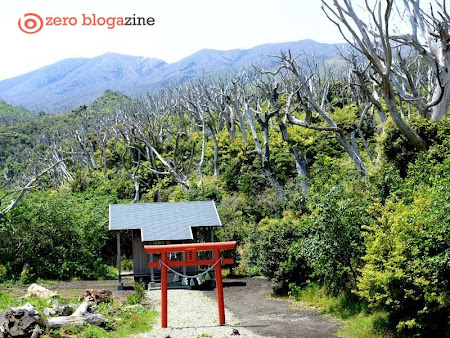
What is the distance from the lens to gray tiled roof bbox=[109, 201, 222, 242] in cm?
2177

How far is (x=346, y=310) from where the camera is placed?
548 inches

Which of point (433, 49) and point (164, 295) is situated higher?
point (433, 49)

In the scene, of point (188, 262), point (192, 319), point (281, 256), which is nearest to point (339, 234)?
point (188, 262)

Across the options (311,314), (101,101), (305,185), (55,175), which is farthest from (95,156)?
(101,101)

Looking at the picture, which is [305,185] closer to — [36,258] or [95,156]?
[36,258]

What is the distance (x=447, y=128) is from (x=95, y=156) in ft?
166

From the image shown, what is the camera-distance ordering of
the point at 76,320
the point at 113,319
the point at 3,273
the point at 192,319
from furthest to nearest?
the point at 3,273, the point at 192,319, the point at 113,319, the point at 76,320

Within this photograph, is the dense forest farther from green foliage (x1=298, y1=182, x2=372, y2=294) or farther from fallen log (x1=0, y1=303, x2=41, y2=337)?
fallen log (x1=0, y1=303, x2=41, y2=337)

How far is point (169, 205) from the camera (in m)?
24.3

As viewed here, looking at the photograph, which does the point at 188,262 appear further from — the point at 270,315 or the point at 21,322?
the point at 21,322

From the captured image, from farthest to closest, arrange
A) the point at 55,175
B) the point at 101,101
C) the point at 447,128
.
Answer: the point at 101,101 < the point at 55,175 < the point at 447,128

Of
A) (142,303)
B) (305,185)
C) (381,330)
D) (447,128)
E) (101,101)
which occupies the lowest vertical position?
(142,303)

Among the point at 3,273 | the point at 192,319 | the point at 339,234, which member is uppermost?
the point at 339,234

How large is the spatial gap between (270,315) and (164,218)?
29.8 ft
